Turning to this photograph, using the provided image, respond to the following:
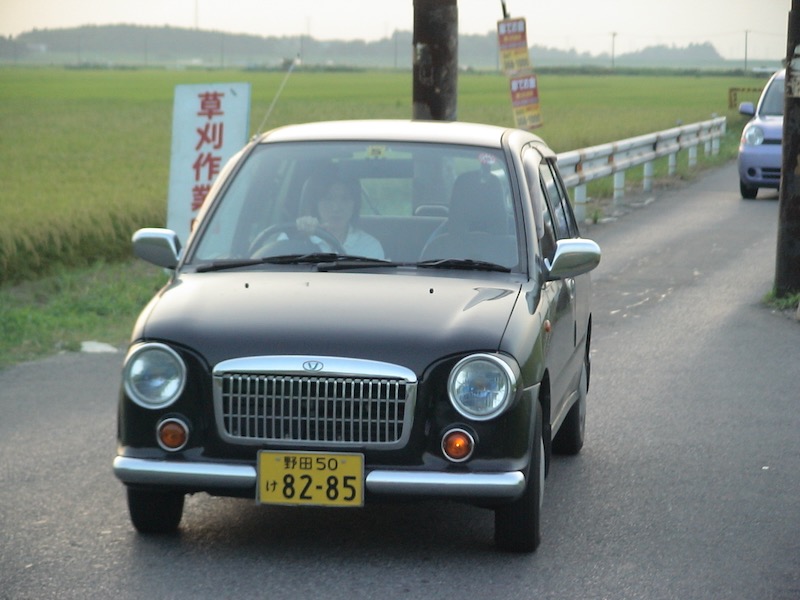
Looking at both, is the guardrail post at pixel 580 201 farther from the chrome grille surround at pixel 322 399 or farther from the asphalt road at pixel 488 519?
the chrome grille surround at pixel 322 399

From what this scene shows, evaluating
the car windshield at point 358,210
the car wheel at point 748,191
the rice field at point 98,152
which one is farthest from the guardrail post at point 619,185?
the car windshield at point 358,210

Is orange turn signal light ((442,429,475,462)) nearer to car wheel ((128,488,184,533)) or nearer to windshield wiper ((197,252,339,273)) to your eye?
car wheel ((128,488,184,533))

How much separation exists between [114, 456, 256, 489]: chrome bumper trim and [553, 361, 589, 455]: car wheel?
2.33 meters

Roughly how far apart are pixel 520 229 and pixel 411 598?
177cm

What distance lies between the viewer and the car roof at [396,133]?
20.6ft

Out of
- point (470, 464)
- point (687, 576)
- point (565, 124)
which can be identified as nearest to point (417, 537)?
point (470, 464)

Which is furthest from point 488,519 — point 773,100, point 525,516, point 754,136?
point 773,100

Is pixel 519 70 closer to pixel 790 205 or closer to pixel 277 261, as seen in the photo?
pixel 790 205

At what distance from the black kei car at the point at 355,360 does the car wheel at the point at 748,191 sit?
15.9 meters

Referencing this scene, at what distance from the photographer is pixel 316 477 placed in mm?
4922

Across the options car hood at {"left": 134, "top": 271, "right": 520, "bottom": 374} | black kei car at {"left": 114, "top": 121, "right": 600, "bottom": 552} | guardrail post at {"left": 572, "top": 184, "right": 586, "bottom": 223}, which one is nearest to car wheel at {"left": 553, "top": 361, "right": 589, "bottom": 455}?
black kei car at {"left": 114, "top": 121, "right": 600, "bottom": 552}

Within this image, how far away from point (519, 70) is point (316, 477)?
14.4 metres

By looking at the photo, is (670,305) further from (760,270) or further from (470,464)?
(470,464)

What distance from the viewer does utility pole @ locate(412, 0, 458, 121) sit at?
44.9ft
